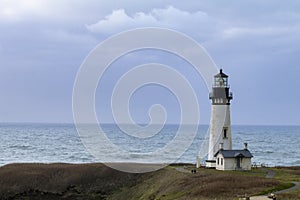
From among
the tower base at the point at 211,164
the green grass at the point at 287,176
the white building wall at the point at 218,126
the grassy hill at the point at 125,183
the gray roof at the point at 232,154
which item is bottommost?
the grassy hill at the point at 125,183

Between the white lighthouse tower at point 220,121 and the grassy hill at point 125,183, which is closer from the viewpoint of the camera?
→ the grassy hill at point 125,183

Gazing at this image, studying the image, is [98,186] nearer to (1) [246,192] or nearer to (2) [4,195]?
(2) [4,195]

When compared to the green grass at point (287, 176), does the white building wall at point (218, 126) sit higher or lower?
higher

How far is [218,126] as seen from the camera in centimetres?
5944

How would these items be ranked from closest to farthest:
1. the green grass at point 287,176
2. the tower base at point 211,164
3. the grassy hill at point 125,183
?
1. the grassy hill at point 125,183
2. the green grass at point 287,176
3. the tower base at point 211,164

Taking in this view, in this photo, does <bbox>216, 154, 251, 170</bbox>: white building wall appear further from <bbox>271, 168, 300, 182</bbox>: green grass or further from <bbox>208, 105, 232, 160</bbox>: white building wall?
<bbox>271, 168, 300, 182</bbox>: green grass

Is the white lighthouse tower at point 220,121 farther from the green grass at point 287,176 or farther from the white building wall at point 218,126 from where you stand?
the green grass at point 287,176

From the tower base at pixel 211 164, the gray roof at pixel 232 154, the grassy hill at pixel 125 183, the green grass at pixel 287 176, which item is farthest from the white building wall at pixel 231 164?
the green grass at pixel 287 176

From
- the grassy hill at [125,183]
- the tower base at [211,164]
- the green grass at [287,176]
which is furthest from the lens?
the tower base at [211,164]

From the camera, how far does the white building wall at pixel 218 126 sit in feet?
195

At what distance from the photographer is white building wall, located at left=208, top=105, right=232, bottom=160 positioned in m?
59.4

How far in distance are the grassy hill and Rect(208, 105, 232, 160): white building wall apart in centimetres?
372

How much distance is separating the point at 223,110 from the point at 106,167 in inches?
725

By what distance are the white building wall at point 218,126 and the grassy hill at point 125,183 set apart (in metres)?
3.72
